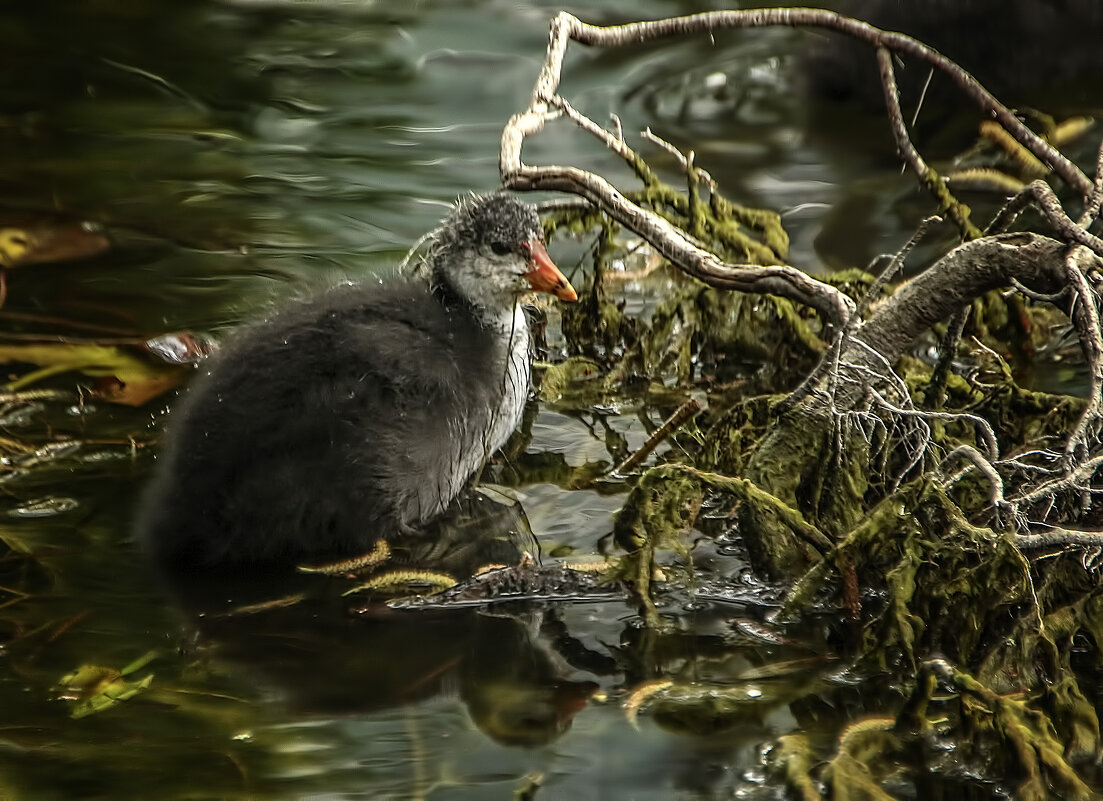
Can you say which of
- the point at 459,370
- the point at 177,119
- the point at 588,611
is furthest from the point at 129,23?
the point at 588,611

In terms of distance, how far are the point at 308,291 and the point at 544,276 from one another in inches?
28.8

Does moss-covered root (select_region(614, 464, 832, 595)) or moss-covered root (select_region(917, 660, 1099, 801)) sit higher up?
moss-covered root (select_region(614, 464, 832, 595))

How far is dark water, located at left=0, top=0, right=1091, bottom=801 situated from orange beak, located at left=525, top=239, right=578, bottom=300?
0.47 metres

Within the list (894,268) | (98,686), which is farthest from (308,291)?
(894,268)

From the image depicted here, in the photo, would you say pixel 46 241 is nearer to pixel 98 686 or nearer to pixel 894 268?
pixel 98 686

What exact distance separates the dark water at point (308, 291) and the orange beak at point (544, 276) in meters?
0.47

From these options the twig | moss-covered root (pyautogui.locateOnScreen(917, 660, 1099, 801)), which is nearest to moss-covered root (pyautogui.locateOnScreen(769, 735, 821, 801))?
moss-covered root (pyautogui.locateOnScreen(917, 660, 1099, 801))

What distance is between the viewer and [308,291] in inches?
187

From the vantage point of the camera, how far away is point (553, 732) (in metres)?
3.49

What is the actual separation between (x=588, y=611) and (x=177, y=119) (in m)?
4.46

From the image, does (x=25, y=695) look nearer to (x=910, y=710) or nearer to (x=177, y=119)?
(x=910, y=710)

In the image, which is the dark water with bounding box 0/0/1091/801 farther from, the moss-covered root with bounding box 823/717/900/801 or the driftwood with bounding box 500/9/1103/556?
the driftwood with bounding box 500/9/1103/556

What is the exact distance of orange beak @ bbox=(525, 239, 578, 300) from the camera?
15.9 ft

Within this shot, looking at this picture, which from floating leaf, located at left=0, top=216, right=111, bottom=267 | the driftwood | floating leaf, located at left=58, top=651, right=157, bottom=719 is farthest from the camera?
floating leaf, located at left=0, top=216, right=111, bottom=267
